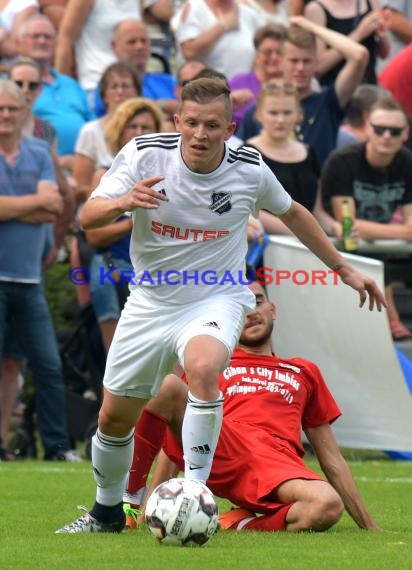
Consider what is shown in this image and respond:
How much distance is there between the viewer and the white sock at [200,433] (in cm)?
671

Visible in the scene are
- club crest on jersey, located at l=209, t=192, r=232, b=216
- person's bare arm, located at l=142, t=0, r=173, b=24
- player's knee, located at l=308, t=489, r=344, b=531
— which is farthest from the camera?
person's bare arm, located at l=142, t=0, r=173, b=24

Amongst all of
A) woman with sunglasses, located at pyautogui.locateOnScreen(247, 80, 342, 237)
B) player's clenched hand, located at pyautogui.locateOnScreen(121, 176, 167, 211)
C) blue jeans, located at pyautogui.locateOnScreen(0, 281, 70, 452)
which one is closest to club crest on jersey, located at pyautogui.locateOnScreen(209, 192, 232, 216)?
player's clenched hand, located at pyautogui.locateOnScreen(121, 176, 167, 211)

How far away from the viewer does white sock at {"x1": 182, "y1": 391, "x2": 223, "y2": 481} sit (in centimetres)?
671

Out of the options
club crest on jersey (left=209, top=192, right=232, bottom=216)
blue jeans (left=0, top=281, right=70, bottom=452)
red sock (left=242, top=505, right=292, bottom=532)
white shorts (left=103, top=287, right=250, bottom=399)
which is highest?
club crest on jersey (left=209, top=192, right=232, bottom=216)

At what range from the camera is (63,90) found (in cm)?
1393

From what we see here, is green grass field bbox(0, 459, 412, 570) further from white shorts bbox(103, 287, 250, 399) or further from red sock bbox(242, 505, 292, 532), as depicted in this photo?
white shorts bbox(103, 287, 250, 399)

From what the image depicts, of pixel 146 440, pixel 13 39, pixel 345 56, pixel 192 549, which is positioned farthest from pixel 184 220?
pixel 13 39

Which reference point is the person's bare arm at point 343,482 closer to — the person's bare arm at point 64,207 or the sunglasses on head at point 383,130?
the person's bare arm at point 64,207

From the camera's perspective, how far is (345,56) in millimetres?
14133

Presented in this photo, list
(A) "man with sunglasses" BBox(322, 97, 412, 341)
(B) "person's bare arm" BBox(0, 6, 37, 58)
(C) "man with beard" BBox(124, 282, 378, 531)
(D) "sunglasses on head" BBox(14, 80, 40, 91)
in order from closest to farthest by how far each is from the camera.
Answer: (C) "man with beard" BBox(124, 282, 378, 531) < (A) "man with sunglasses" BBox(322, 97, 412, 341) < (D) "sunglasses on head" BBox(14, 80, 40, 91) < (B) "person's bare arm" BBox(0, 6, 37, 58)

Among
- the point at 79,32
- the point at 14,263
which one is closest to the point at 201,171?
the point at 14,263

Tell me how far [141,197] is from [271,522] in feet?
6.61

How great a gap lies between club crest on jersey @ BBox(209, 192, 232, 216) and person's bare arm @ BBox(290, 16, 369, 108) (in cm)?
685

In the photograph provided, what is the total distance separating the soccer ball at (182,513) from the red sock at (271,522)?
2.56 ft
